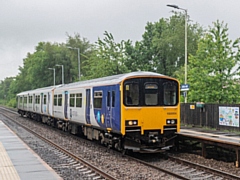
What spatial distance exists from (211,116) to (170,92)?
28.5 ft

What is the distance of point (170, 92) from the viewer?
1430cm

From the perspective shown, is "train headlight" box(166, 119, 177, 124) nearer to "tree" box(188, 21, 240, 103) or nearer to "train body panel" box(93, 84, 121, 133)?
"train body panel" box(93, 84, 121, 133)

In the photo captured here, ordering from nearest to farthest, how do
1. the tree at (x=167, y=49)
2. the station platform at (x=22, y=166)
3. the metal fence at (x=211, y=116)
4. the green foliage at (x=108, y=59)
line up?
1. the station platform at (x=22, y=166)
2. the metal fence at (x=211, y=116)
3. the green foliage at (x=108, y=59)
4. the tree at (x=167, y=49)

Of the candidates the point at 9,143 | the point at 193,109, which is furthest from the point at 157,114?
the point at 193,109

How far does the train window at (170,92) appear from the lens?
14.2 metres

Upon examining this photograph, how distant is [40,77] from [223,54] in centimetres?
5671

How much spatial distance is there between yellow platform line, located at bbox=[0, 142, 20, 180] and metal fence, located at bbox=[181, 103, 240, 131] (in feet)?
37.6

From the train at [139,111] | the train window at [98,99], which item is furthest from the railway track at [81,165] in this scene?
the train window at [98,99]

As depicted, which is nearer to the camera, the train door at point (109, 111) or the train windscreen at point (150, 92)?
the train windscreen at point (150, 92)

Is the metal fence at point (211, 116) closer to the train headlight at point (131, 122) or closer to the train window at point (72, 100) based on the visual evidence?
the train window at point (72, 100)

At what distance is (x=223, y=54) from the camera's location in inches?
970

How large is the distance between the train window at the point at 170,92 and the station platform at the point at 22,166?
4.88 metres

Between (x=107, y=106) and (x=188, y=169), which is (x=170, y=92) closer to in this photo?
(x=107, y=106)

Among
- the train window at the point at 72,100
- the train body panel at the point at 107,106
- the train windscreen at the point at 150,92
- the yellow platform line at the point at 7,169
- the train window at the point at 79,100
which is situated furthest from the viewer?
the train window at the point at 72,100
